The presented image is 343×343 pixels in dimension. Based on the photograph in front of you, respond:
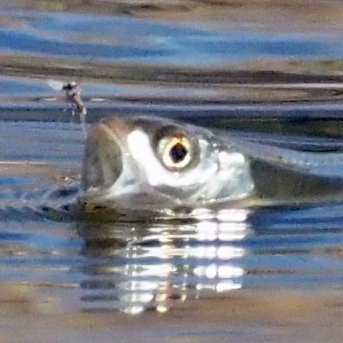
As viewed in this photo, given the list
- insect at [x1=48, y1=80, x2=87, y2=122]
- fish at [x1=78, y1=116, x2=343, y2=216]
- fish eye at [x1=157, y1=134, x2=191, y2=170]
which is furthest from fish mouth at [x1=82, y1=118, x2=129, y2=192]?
insect at [x1=48, y1=80, x2=87, y2=122]

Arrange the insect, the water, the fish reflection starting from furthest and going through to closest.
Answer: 1. the insect
2. the fish reflection
3. the water

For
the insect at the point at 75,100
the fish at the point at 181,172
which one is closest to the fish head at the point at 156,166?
the fish at the point at 181,172

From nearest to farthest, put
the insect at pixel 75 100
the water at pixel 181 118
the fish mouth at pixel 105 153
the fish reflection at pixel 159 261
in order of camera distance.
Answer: the water at pixel 181 118
the fish reflection at pixel 159 261
the fish mouth at pixel 105 153
the insect at pixel 75 100

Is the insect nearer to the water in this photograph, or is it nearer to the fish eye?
Answer: the water

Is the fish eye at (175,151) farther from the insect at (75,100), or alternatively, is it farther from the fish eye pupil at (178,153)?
the insect at (75,100)

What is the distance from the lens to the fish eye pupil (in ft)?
17.1

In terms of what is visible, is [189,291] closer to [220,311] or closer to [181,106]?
[220,311]

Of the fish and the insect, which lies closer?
the fish

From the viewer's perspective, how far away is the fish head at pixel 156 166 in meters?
5.13

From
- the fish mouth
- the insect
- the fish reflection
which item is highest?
the insect

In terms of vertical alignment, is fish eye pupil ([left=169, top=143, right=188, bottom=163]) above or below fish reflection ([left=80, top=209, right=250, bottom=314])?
above

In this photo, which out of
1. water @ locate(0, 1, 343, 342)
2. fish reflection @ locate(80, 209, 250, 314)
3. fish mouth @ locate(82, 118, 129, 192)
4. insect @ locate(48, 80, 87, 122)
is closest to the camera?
water @ locate(0, 1, 343, 342)

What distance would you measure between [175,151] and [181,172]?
0.27ft

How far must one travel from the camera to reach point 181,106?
7.42m
